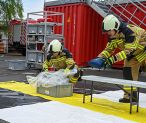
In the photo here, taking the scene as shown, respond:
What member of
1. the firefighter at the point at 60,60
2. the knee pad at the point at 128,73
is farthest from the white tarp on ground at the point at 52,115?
the firefighter at the point at 60,60

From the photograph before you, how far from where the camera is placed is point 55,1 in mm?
17016

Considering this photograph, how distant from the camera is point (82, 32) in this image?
1586 cm

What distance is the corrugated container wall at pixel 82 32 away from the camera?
15.8m

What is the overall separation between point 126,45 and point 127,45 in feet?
0.07

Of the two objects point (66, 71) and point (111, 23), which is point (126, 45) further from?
point (66, 71)

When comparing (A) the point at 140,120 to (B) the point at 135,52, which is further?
(B) the point at 135,52

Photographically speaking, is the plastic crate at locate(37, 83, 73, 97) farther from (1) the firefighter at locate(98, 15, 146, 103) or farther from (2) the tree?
(2) the tree

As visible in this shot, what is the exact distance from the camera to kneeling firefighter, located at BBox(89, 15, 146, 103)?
6472 millimetres

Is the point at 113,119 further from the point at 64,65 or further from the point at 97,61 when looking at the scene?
the point at 64,65

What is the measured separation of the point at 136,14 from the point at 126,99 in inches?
326

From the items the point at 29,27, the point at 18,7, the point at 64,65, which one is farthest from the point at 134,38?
the point at 18,7

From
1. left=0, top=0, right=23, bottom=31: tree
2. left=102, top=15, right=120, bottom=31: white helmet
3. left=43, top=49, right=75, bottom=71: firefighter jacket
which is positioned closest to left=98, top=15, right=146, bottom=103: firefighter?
left=102, top=15, right=120, bottom=31: white helmet

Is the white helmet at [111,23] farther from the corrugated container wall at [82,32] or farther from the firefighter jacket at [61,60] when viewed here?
the corrugated container wall at [82,32]

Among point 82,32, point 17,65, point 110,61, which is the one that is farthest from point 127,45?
point 82,32
